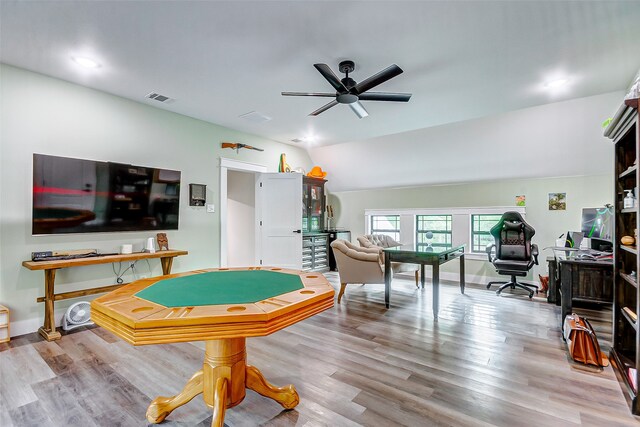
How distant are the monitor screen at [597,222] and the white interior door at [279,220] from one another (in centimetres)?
434

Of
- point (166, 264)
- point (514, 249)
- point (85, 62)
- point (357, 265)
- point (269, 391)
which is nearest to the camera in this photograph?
point (269, 391)

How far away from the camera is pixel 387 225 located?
22.5 feet

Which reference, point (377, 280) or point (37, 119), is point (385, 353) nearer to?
point (377, 280)

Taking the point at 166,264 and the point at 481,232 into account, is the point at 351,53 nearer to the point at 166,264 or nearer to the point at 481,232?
the point at 166,264

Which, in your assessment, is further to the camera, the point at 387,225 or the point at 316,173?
the point at 387,225

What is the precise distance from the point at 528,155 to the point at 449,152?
1.17m

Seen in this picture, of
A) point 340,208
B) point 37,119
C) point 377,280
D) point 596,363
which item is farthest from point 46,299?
point 340,208

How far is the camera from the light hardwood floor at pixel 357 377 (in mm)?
1790

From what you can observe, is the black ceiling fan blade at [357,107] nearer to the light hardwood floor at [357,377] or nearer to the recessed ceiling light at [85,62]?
the light hardwood floor at [357,377]

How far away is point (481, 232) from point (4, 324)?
6631mm

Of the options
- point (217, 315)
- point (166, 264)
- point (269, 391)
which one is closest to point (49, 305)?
point (166, 264)

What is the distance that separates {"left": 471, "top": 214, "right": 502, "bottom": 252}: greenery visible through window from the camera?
5.61m

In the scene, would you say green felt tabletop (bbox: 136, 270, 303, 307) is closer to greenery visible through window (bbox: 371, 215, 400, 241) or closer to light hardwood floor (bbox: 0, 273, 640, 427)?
light hardwood floor (bbox: 0, 273, 640, 427)

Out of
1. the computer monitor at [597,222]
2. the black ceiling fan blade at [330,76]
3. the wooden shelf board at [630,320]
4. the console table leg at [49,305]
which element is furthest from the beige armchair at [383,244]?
the console table leg at [49,305]
